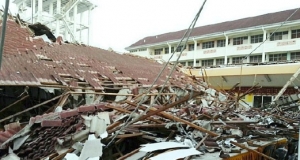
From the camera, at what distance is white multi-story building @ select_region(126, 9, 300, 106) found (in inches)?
648

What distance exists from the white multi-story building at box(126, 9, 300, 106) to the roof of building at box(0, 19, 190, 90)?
7.46 metres

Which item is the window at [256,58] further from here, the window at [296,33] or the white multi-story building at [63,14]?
the white multi-story building at [63,14]

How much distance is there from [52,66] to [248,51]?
821 inches

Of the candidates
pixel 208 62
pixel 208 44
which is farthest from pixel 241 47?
pixel 208 62

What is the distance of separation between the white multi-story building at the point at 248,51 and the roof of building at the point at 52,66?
294 inches

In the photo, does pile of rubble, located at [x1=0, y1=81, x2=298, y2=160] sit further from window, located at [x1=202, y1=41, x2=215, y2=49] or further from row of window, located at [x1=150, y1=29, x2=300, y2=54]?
window, located at [x1=202, y1=41, x2=215, y2=49]

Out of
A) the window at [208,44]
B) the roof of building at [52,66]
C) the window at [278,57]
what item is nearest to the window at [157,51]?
the window at [208,44]

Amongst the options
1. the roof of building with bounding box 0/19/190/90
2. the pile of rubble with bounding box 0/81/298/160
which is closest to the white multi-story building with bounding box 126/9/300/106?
the roof of building with bounding box 0/19/190/90

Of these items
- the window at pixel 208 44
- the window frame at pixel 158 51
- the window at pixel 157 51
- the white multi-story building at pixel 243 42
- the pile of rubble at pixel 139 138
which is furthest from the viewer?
the window at pixel 157 51

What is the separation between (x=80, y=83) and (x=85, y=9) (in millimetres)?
21973

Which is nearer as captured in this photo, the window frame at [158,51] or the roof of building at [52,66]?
the roof of building at [52,66]

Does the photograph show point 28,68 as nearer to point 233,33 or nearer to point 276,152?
point 276,152

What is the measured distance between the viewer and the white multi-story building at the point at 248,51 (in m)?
16.5

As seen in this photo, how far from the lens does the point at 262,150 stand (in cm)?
339
